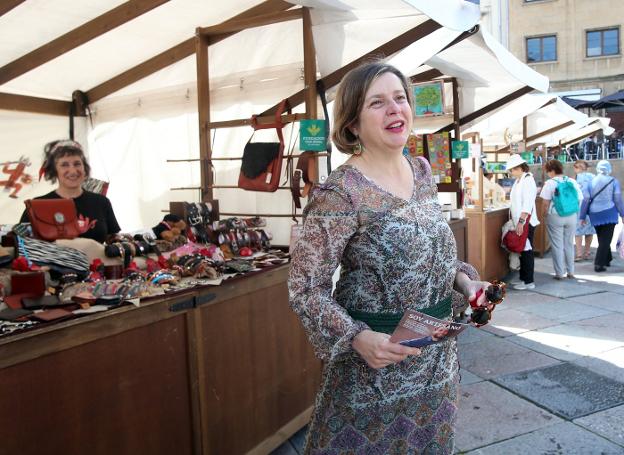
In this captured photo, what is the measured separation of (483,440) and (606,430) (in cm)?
77

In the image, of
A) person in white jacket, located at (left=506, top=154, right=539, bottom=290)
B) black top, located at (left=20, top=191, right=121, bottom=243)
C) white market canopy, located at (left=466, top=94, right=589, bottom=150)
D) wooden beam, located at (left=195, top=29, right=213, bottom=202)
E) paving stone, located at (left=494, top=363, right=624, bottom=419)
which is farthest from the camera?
white market canopy, located at (left=466, top=94, right=589, bottom=150)

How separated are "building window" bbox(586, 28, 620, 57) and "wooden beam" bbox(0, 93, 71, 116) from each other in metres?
32.9

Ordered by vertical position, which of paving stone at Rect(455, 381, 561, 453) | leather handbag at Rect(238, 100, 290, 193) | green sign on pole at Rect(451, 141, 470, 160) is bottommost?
paving stone at Rect(455, 381, 561, 453)

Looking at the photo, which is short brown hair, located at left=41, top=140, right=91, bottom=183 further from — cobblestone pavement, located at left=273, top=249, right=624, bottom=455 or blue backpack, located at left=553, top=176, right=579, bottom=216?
blue backpack, located at left=553, top=176, right=579, bottom=216

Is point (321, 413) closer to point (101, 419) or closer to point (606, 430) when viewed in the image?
point (101, 419)

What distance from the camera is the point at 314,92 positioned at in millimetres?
4000

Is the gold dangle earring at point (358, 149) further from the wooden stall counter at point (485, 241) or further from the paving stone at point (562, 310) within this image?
the wooden stall counter at point (485, 241)

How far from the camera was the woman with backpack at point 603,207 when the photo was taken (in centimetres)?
830

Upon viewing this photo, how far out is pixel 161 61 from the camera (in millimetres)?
5070

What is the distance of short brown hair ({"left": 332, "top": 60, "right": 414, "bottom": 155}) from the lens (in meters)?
1.60

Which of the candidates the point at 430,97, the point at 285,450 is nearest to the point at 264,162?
the point at 285,450

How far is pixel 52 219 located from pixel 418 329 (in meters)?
2.33

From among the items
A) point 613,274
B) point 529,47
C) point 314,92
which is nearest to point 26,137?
point 314,92

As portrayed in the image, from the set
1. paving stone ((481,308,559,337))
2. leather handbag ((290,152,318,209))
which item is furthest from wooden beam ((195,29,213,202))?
paving stone ((481,308,559,337))
